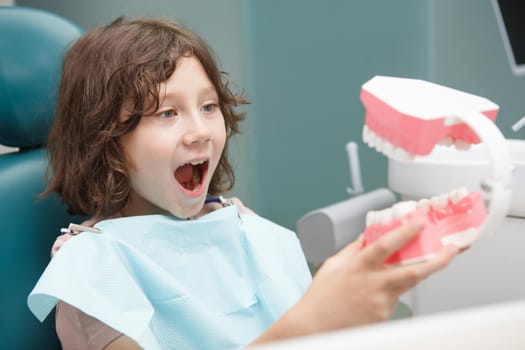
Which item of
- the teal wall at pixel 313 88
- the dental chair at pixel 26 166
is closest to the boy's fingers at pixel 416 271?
the dental chair at pixel 26 166

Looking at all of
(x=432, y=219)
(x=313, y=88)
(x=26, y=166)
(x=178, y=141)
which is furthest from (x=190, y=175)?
(x=313, y=88)

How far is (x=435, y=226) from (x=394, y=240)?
0.06 meters

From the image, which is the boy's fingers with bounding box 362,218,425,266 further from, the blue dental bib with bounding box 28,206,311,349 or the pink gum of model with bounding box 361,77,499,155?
the blue dental bib with bounding box 28,206,311,349

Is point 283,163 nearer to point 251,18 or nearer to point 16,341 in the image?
point 251,18

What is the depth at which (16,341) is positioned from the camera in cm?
89

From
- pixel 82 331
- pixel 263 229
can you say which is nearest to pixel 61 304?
pixel 82 331

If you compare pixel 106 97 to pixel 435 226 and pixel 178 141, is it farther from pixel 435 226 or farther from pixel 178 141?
pixel 435 226

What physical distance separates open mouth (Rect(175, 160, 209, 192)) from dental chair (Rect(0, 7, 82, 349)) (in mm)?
201

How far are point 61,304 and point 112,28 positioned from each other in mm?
380

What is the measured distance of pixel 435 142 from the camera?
20.7 inches

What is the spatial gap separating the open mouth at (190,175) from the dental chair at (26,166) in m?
0.20

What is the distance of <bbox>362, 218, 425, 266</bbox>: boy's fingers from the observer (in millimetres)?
491

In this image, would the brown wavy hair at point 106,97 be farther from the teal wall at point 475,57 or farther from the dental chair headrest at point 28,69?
the teal wall at point 475,57

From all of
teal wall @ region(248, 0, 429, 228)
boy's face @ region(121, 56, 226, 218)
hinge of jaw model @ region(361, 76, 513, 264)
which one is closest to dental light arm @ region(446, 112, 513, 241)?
hinge of jaw model @ region(361, 76, 513, 264)
